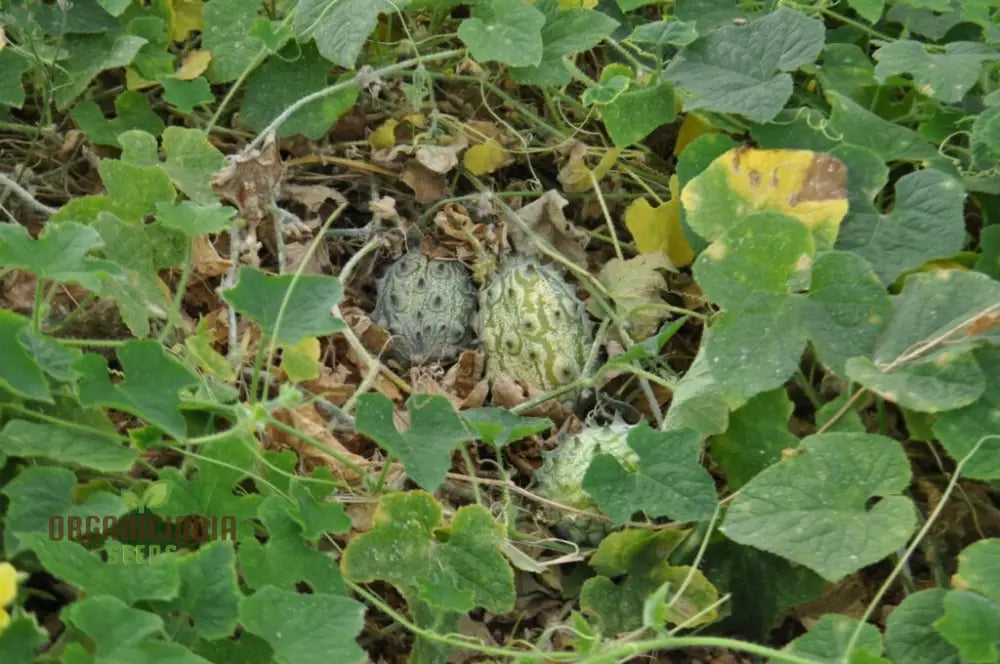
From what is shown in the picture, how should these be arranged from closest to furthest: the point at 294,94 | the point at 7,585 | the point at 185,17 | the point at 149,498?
1. the point at 7,585
2. the point at 149,498
3. the point at 294,94
4. the point at 185,17

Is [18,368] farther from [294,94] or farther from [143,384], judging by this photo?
[294,94]

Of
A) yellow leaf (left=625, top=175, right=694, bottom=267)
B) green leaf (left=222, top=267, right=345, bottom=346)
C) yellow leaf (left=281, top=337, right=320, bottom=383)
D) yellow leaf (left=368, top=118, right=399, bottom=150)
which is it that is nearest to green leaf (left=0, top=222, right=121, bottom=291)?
green leaf (left=222, top=267, right=345, bottom=346)

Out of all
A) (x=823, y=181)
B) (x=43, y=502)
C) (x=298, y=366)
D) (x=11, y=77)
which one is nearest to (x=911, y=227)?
(x=823, y=181)

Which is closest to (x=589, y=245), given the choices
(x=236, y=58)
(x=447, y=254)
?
(x=447, y=254)

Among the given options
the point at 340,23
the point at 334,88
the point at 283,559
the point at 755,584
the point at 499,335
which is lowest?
the point at 755,584

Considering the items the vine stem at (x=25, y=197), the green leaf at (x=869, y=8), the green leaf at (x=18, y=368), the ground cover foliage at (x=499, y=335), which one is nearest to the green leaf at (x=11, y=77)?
the ground cover foliage at (x=499, y=335)

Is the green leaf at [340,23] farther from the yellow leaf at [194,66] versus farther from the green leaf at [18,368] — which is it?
the green leaf at [18,368]

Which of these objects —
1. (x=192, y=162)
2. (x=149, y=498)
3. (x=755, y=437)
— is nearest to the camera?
(x=149, y=498)

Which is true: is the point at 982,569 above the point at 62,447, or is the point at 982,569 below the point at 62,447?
below
